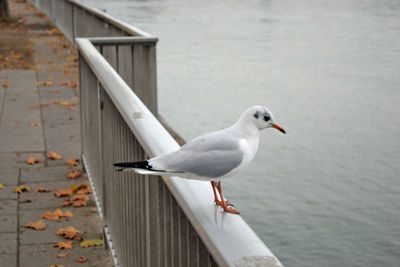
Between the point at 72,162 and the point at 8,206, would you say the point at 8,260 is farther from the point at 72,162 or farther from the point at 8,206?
the point at 72,162

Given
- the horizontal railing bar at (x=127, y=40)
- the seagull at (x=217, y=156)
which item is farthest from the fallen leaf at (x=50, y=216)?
the seagull at (x=217, y=156)

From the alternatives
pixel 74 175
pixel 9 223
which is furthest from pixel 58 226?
pixel 74 175

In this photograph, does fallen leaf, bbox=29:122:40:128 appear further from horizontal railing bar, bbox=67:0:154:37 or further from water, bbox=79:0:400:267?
water, bbox=79:0:400:267

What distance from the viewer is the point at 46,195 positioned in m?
6.21

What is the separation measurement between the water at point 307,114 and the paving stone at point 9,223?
103 inches

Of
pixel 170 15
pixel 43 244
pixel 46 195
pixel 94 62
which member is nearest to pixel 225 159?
pixel 94 62

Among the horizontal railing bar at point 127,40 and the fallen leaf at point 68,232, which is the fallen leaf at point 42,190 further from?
the horizontal railing bar at point 127,40

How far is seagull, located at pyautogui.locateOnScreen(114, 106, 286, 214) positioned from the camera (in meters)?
2.23

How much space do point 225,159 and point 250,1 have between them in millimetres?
30983

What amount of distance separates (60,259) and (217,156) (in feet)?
9.63

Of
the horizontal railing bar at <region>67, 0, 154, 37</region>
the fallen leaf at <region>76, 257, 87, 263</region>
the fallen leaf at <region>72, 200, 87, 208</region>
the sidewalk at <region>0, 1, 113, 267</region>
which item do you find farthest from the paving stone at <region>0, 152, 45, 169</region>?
the fallen leaf at <region>76, 257, 87, 263</region>

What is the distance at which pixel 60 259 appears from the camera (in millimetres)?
4863

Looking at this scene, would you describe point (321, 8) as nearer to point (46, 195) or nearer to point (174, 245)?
point (46, 195)

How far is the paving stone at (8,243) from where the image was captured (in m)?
4.97
